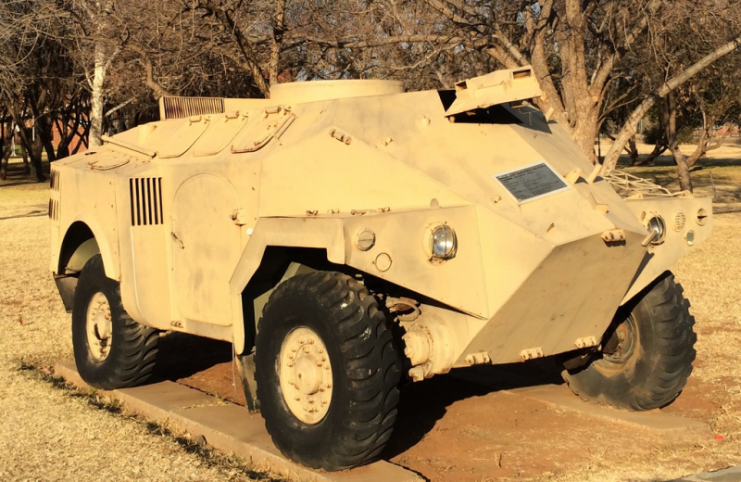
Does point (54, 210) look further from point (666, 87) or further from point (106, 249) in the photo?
point (666, 87)

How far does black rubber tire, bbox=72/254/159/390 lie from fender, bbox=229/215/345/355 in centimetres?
137

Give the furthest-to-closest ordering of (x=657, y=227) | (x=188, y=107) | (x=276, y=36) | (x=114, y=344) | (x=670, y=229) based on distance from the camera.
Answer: (x=276, y=36) < (x=188, y=107) < (x=114, y=344) < (x=670, y=229) < (x=657, y=227)

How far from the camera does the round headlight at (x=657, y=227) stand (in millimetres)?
5297

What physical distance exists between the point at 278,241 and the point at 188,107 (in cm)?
248

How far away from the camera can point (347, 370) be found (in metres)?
4.50

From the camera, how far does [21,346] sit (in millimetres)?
8352

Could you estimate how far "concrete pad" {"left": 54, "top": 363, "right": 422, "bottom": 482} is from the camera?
4.71 metres

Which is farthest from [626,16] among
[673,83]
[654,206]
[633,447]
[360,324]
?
[360,324]

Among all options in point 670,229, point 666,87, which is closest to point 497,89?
point 670,229

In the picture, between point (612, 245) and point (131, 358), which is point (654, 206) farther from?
point (131, 358)

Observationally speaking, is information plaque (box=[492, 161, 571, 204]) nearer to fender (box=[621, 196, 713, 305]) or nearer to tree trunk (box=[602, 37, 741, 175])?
fender (box=[621, 196, 713, 305])

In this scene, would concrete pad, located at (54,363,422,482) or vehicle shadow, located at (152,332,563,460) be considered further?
vehicle shadow, located at (152,332,563,460)

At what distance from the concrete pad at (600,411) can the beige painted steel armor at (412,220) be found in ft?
2.47

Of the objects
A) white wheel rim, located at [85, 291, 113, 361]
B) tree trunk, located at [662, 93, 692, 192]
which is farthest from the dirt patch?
tree trunk, located at [662, 93, 692, 192]
